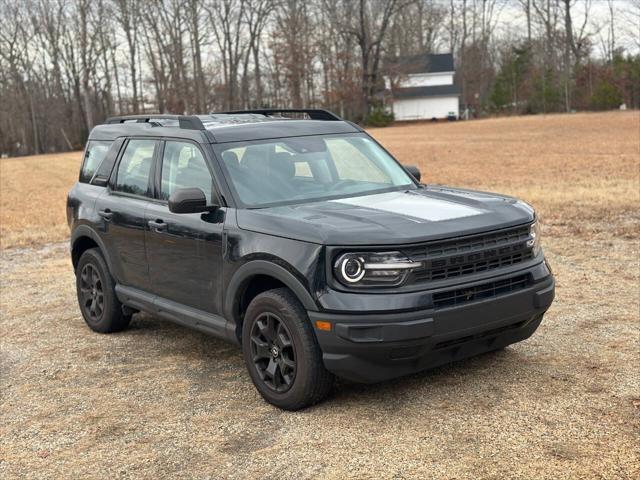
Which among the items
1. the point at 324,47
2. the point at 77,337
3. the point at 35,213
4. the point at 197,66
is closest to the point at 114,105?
the point at 197,66

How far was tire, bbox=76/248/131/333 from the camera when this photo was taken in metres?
6.93

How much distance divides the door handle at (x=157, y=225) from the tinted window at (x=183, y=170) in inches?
8.2

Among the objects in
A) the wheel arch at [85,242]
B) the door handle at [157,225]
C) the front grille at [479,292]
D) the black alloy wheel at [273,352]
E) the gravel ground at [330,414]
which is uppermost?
the door handle at [157,225]

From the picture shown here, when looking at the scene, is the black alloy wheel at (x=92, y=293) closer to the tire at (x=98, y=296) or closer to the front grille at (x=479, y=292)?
the tire at (x=98, y=296)

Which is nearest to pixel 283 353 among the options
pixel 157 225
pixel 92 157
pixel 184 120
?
pixel 157 225

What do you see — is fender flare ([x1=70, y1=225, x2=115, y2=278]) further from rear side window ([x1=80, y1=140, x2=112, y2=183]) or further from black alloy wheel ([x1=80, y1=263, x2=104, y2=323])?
rear side window ([x1=80, y1=140, x2=112, y2=183])

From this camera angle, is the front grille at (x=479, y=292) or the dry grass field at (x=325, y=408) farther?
the front grille at (x=479, y=292)

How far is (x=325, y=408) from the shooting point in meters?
4.93

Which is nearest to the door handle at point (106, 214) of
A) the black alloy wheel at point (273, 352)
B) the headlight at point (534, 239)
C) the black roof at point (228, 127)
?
the black roof at point (228, 127)

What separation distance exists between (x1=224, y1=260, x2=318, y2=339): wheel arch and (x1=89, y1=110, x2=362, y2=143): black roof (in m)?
1.16

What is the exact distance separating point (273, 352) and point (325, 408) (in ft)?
1.58

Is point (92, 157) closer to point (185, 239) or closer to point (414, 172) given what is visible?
point (185, 239)

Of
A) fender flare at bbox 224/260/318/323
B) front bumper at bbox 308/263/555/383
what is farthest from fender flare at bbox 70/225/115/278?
front bumper at bbox 308/263/555/383

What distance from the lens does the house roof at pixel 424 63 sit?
76562 millimetres
